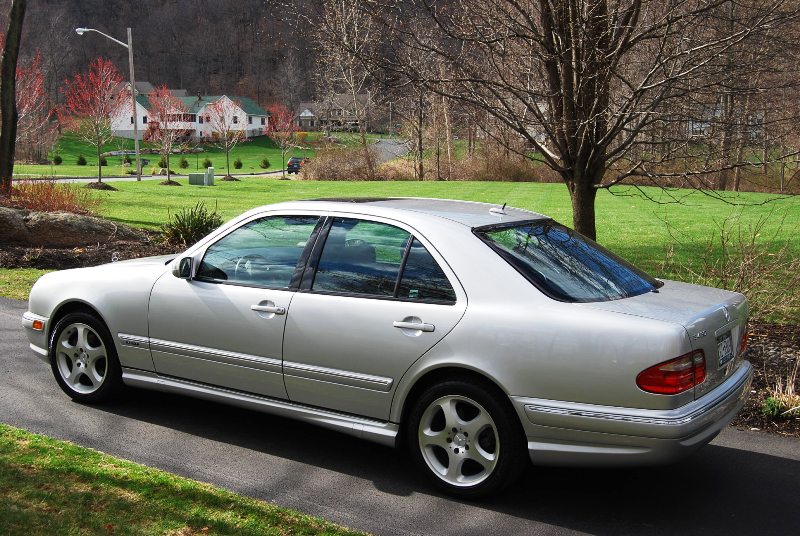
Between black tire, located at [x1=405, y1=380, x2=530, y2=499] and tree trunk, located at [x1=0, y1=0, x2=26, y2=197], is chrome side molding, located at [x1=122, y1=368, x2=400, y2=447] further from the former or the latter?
tree trunk, located at [x1=0, y1=0, x2=26, y2=197]

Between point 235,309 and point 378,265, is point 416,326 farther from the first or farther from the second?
point 235,309

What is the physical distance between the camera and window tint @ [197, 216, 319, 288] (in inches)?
206

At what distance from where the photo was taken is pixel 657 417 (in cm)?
397

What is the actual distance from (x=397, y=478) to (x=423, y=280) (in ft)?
3.84

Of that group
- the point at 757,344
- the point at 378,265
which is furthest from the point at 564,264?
the point at 757,344

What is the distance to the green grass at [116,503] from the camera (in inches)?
152

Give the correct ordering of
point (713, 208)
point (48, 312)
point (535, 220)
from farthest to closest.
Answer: point (713, 208), point (48, 312), point (535, 220)

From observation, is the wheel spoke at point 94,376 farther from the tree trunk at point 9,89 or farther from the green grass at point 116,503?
the tree trunk at point 9,89

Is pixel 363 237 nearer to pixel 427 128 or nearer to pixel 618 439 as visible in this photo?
pixel 618 439

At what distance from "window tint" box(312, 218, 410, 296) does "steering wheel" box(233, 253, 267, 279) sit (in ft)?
1.62

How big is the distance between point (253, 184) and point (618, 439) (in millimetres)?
38676

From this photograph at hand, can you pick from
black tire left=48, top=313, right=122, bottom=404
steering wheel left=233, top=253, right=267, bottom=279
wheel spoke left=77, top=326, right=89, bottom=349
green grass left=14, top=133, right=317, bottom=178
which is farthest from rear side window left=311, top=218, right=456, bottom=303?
green grass left=14, top=133, right=317, bottom=178

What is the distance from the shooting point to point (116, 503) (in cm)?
413

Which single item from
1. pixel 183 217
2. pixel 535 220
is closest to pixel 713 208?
pixel 183 217
